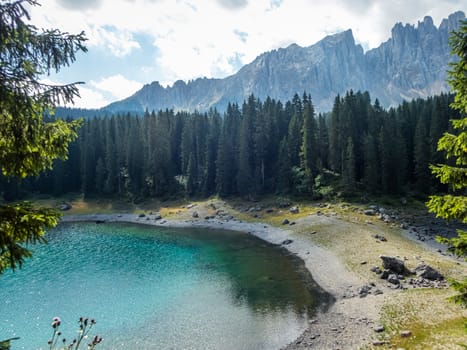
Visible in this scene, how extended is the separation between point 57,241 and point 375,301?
56.9 metres

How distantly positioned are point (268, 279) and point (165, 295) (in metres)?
11.7

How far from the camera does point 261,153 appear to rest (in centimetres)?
9225

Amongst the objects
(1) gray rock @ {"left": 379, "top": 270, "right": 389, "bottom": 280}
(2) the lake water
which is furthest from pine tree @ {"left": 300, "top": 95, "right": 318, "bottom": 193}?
(1) gray rock @ {"left": 379, "top": 270, "right": 389, "bottom": 280}

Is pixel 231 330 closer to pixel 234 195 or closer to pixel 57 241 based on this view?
pixel 57 241

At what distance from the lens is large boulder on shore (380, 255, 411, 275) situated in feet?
112

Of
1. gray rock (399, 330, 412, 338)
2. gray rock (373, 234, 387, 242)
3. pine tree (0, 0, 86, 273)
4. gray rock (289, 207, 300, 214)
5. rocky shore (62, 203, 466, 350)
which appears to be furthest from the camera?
gray rock (289, 207, 300, 214)

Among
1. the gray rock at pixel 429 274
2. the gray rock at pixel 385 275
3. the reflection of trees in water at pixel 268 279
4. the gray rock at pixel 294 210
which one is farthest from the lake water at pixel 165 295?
the gray rock at pixel 294 210

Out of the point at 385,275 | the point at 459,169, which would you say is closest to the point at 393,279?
the point at 385,275

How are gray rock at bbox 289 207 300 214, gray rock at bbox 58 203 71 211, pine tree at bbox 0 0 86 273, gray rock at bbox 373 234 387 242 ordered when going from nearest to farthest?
pine tree at bbox 0 0 86 273
gray rock at bbox 373 234 387 242
gray rock at bbox 289 207 300 214
gray rock at bbox 58 203 71 211

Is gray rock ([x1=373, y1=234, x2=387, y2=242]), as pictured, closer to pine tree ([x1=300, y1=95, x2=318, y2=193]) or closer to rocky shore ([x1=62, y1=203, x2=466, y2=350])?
rocky shore ([x1=62, y1=203, x2=466, y2=350])

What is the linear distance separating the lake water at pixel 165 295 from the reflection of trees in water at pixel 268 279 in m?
0.10

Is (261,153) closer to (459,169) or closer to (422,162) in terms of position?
(422,162)

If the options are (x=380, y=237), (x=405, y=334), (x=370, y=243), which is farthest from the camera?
(x=380, y=237)

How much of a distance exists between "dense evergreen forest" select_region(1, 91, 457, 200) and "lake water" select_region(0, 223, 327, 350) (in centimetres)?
3380
